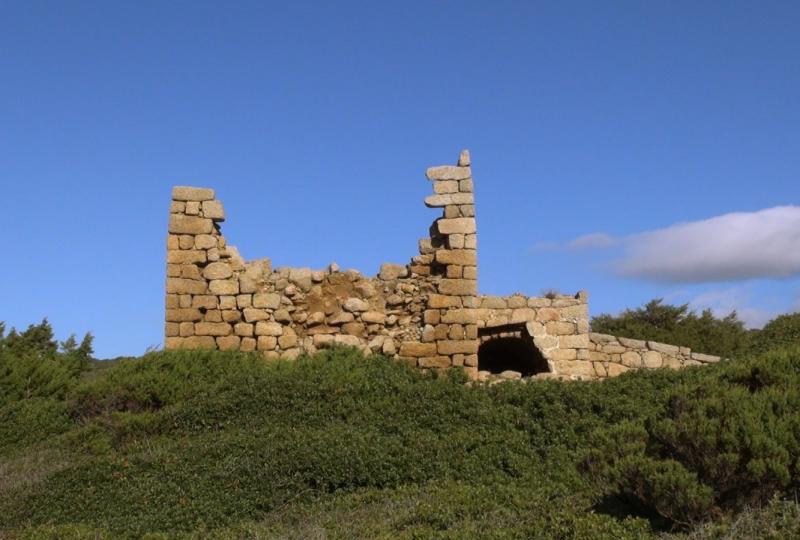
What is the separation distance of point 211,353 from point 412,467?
5.99 m

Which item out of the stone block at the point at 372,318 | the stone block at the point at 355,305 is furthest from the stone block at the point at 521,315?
the stone block at the point at 355,305

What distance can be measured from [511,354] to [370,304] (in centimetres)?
433

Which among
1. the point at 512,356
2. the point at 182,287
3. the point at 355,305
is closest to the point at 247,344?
the point at 182,287

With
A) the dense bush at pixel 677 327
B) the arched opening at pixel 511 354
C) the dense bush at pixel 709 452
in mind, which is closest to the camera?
the dense bush at pixel 709 452

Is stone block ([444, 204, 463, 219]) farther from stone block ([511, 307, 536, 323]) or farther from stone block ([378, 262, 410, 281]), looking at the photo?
stone block ([511, 307, 536, 323])

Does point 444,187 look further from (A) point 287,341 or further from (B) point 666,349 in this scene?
(B) point 666,349

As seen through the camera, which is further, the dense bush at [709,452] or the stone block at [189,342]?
the stone block at [189,342]

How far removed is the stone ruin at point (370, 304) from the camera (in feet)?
53.1

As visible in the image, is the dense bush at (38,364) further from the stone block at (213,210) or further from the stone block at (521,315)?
the stone block at (521,315)

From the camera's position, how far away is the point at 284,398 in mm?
13219

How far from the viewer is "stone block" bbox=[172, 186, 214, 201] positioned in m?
16.6

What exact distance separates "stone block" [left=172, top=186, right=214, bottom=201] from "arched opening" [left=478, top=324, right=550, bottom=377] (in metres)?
5.73

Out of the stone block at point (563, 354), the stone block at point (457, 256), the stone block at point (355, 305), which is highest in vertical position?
the stone block at point (457, 256)

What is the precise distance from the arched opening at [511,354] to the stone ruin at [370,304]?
0.30 meters
